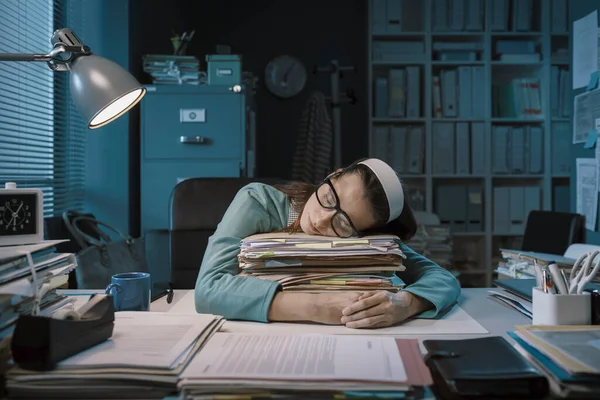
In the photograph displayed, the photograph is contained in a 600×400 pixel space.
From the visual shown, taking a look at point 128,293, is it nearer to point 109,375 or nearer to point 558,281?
point 109,375

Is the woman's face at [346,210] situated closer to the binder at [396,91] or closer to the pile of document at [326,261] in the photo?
the pile of document at [326,261]

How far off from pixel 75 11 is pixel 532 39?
326 centimetres

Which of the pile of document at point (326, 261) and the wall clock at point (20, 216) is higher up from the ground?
the wall clock at point (20, 216)

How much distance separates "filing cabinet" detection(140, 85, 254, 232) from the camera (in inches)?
114

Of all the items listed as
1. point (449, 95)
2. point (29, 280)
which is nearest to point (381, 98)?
point (449, 95)

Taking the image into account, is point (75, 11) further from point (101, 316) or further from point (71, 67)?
point (101, 316)

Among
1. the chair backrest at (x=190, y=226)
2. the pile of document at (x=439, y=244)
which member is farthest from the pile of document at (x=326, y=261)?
the pile of document at (x=439, y=244)

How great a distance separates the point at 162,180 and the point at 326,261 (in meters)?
2.02

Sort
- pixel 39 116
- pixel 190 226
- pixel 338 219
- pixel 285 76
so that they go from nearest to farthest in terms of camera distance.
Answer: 1. pixel 338 219
2. pixel 190 226
3. pixel 39 116
4. pixel 285 76

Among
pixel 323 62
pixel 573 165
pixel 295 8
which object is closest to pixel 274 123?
pixel 323 62

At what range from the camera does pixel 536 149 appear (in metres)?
3.96

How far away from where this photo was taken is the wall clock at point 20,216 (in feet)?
2.99

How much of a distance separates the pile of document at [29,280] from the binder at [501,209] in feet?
11.6

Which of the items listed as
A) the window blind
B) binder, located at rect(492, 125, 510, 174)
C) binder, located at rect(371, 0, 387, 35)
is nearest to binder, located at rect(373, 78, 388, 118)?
binder, located at rect(371, 0, 387, 35)
